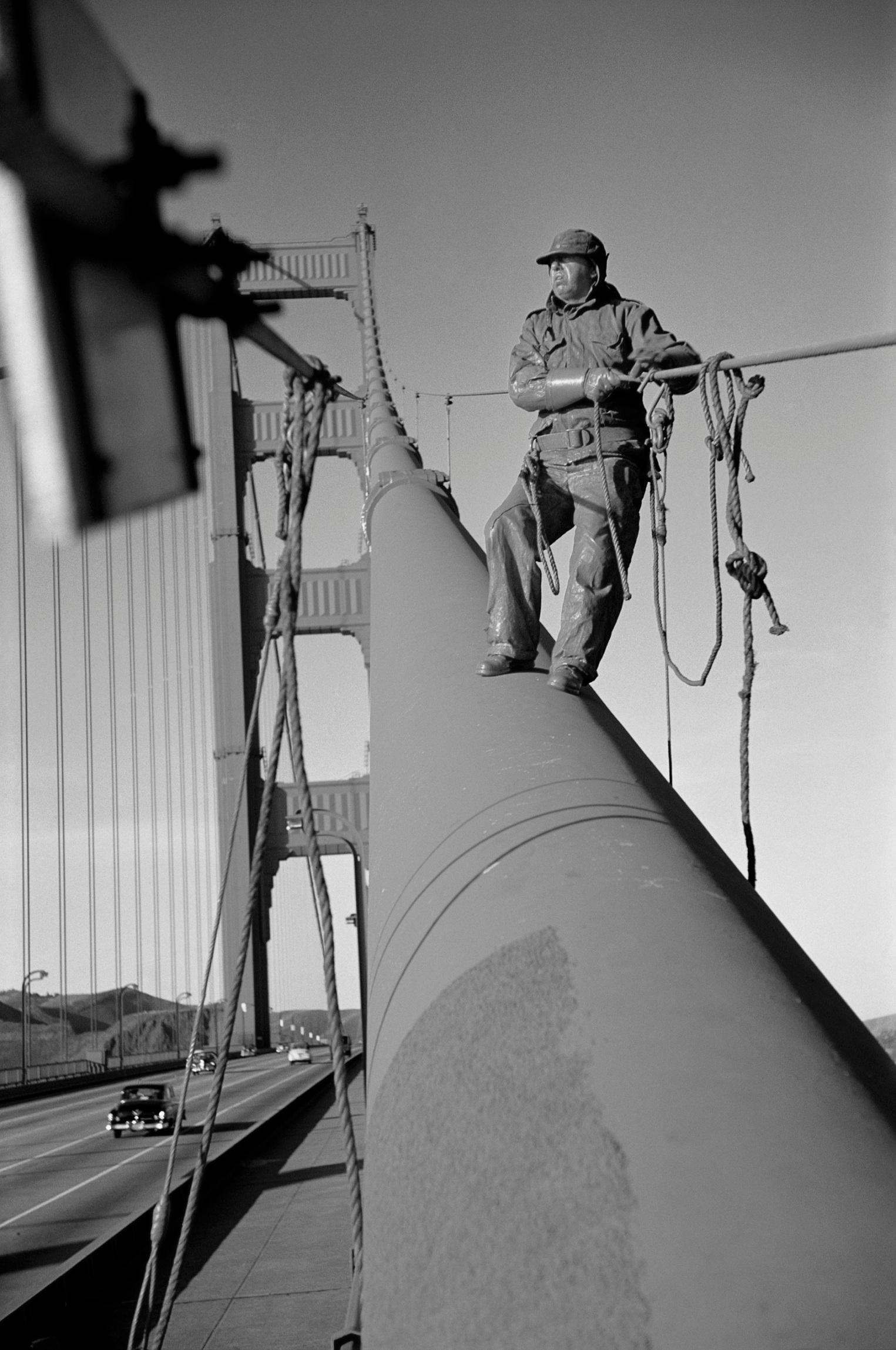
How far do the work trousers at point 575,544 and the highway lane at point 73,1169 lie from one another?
23.3ft

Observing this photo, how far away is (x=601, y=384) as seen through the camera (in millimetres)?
4031

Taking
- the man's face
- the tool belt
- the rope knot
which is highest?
the man's face

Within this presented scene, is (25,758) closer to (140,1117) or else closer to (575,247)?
(140,1117)

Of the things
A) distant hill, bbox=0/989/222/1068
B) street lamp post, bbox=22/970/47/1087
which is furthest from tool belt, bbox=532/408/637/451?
distant hill, bbox=0/989/222/1068

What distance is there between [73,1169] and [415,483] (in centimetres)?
1825

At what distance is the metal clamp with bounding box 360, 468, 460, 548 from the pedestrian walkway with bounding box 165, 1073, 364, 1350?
5700 millimetres

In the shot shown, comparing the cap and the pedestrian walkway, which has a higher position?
the cap

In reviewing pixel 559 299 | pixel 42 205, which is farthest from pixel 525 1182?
pixel 559 299

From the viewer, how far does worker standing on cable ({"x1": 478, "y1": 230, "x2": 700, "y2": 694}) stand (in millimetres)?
4000

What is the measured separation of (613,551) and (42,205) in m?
3.09

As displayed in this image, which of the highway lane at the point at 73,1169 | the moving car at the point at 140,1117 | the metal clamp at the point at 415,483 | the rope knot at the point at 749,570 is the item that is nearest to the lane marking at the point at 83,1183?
the highway lane at the point at 73,1169

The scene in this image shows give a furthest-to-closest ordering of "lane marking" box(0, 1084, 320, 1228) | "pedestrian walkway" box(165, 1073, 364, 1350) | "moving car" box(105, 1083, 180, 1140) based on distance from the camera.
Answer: "moving car" box(105, 1083, 180, 1140)
"lane marking" box(0, 1084, 320, 1228)
"pedestrian walkway" box(165, 1073, 364, 1350)

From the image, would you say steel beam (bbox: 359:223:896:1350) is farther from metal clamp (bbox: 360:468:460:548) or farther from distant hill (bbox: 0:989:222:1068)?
distant hill (bbox: 0:989:222:1068)

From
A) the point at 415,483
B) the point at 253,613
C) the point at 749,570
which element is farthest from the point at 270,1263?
the point at 253,613
